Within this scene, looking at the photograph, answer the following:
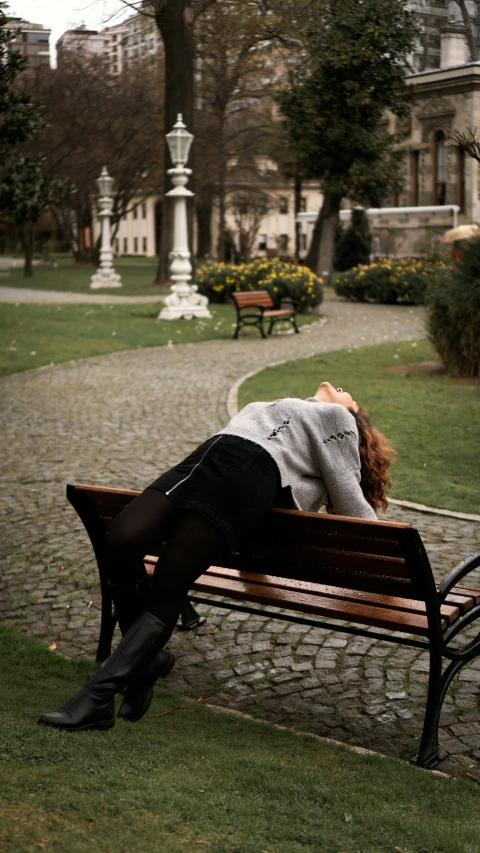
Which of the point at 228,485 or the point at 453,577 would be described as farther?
the point at 453,577

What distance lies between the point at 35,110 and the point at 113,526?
780 centimetres

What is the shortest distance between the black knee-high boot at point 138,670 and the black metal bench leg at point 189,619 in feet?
3.77

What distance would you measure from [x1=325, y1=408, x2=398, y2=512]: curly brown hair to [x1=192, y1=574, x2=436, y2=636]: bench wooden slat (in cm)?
43

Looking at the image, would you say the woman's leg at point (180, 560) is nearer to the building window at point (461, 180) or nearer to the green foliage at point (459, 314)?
the green foliage at point (459, 314)

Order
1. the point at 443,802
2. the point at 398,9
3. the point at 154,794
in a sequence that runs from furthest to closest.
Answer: the point at 398,9 → the point at 443,802 → the point at 154,794

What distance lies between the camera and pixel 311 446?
13.0 ft

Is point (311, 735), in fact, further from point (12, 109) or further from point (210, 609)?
point (12, 109)

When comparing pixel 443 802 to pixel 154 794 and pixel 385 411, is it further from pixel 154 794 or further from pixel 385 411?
pixel 385 411

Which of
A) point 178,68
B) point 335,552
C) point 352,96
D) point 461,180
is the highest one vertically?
point 352,96

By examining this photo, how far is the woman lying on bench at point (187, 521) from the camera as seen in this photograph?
355 cm

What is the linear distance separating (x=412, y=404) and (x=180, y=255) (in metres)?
12.5

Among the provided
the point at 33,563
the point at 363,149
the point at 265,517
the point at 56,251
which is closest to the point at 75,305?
the point at 363,149

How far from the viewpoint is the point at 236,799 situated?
2.91m

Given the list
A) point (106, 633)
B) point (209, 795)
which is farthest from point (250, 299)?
point (209, 795)
